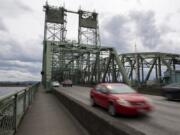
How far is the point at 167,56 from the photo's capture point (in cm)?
6194

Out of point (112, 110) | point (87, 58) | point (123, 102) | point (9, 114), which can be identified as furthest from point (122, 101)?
point (87, 58)

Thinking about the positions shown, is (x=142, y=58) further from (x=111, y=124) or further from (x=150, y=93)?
(x=111, y=124)

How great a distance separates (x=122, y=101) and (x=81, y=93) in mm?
17090

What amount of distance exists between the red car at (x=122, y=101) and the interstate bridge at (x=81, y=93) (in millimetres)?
392

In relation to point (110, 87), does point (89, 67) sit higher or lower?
higher

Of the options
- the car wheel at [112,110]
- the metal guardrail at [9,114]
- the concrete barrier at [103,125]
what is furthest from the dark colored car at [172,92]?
the metal guardrail at [9,114]

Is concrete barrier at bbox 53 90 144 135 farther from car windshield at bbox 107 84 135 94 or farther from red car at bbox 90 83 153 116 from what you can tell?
car windshield at bbox 107 84 135 94

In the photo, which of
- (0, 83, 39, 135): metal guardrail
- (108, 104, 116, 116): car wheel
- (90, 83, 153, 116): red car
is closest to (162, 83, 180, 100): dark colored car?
(90, 83, 153, 116): red car

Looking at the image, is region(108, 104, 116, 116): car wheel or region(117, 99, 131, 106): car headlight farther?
region(108, 104, 116, 116): car wheel

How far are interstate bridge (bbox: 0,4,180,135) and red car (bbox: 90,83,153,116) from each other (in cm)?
39

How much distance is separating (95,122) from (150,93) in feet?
64.9

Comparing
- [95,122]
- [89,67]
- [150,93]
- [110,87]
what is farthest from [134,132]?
[89,67]

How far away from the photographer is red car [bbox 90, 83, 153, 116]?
33.6ft

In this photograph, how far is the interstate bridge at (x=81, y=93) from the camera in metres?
7.41
